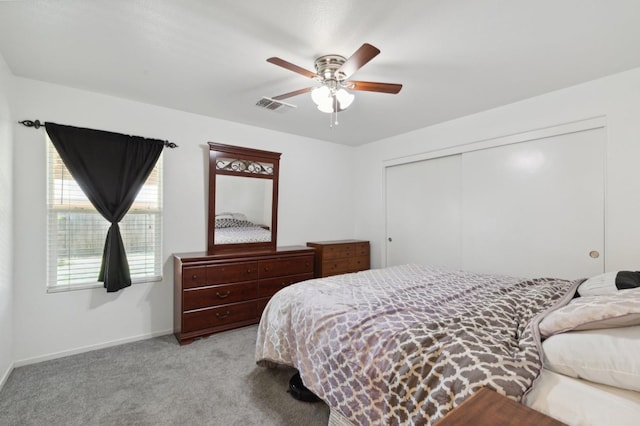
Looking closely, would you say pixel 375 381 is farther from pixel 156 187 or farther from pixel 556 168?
pixel 156 187

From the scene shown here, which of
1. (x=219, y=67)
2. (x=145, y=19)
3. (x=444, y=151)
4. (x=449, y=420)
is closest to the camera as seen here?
(x=449, y=420)

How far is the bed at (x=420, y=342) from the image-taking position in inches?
40.6

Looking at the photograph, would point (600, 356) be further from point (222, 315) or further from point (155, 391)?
point (222, 315)

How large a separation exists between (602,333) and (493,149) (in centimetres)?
247

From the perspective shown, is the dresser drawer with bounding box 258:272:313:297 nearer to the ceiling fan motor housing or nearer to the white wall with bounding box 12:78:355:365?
the white wall with bounding box 12:78:355:365

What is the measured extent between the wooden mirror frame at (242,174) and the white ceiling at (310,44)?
27.1 inches

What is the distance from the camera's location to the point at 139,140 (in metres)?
2.87

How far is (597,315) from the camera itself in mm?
1055

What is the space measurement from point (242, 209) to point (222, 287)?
977 millimetres

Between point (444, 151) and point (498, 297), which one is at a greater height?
point (444, 151)

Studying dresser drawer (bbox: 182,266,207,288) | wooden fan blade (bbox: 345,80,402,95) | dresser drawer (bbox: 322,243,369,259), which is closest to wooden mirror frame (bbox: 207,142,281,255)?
dresser drawer (bbox: 182,266,207,288)

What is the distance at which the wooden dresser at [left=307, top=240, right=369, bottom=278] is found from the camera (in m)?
3.82

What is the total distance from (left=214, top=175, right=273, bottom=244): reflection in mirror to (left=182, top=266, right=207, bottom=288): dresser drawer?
508 mm

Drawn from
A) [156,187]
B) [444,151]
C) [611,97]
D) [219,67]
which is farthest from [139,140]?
[611,97]
